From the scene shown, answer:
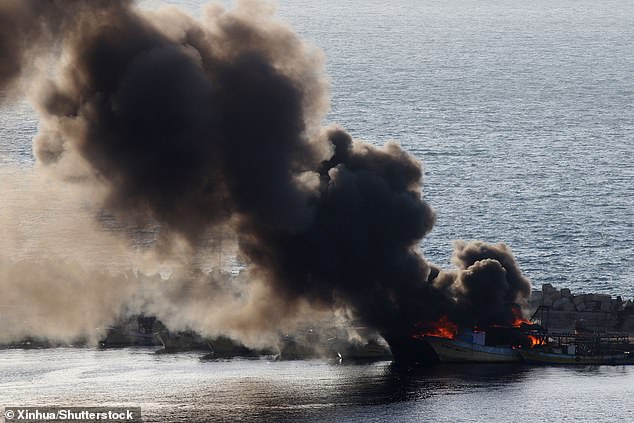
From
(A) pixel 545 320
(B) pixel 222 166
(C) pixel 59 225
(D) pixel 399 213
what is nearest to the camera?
(B) pixel 222 166

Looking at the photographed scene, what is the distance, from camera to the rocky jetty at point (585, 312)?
157 meters

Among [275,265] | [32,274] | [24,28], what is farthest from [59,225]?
[24,28]

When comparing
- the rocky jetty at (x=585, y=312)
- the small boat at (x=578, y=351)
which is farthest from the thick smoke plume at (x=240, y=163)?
the rocky jetty at (x=585, y=312)

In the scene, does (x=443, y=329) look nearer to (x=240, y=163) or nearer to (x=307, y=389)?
(x=307, y=389)

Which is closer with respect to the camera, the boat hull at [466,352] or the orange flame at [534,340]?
the boat hull at [466,352]

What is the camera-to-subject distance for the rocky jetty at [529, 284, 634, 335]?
157 metres

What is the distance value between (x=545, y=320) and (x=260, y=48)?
4766cm

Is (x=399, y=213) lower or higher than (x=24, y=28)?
lower

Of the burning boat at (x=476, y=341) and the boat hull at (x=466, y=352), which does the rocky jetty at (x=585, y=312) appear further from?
the boat hull at (x=466, y=352)

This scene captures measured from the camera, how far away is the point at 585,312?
159 metres

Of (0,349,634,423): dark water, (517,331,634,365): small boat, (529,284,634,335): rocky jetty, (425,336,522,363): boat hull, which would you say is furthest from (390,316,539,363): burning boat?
(529,284,634,335): rocky jetty

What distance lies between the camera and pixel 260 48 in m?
126

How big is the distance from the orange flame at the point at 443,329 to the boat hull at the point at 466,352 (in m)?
0.44

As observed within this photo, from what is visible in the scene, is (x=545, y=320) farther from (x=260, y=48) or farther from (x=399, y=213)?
(x=260, y=48)
